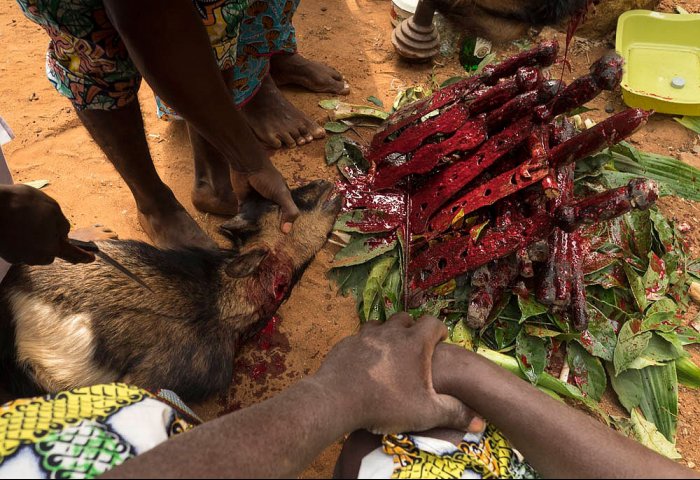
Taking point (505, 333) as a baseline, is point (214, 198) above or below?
above

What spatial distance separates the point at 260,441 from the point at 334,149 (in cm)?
257

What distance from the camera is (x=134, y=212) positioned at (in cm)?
324

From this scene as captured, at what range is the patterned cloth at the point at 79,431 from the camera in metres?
1.06

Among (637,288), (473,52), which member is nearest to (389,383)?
(637,288)

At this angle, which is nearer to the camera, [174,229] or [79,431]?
[79,431]

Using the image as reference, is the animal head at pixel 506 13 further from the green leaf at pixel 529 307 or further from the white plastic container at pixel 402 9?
the green leaf at pixel 529 307

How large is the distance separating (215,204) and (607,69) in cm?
222

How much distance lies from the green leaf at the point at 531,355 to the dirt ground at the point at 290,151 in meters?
0.44

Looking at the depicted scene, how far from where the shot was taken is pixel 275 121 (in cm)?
348

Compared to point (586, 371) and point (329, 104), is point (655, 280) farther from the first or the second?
point (329, 104)

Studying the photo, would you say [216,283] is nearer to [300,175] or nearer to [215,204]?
[215,204]

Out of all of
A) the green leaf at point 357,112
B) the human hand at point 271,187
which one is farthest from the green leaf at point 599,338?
the green leaf at point 357,112

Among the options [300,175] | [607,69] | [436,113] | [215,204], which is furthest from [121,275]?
[607,69]

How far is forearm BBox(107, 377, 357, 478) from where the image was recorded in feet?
3.27
